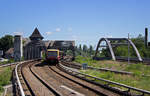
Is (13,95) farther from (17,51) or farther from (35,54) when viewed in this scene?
(35,54)

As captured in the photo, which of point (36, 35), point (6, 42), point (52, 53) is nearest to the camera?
point (52, 53)

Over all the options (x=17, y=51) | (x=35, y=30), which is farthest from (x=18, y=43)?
(x=35, y=30)

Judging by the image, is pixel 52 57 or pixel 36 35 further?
pixel 36 35

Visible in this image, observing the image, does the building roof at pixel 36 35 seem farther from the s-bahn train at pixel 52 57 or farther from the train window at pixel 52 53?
the s-bahn train at pixel 52 57

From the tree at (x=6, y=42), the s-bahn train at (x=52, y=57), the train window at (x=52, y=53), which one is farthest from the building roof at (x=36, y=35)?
the s-bahn train at (x=52, y=57)

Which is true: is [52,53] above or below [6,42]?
below

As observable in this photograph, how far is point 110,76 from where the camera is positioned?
55.1ft

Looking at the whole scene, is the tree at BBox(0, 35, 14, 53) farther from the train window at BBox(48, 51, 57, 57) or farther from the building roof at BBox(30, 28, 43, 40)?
the train window at BBox(48, 51, 57, 57)

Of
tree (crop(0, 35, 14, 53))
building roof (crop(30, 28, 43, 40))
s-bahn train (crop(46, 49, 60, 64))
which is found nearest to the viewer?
s-bahn train (crop(46, 49, 60, 64))

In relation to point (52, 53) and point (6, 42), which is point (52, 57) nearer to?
point (52, 53)

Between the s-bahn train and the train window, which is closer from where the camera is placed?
the s-bahn train

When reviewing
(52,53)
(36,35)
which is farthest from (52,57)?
(36,35)

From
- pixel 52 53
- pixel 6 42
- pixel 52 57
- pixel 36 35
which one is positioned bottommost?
pixel 52 57

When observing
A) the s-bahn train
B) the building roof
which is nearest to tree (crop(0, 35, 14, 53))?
the building roof
